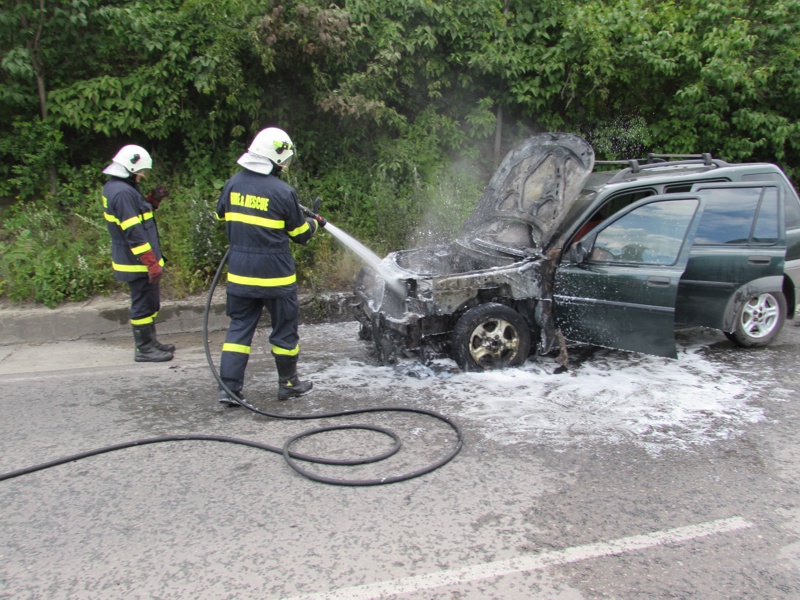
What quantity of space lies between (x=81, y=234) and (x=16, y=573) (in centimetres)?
591

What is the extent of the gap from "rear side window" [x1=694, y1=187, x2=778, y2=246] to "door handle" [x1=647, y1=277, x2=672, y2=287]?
1.03m

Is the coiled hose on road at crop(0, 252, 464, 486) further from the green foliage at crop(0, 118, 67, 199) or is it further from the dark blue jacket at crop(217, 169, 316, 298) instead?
the green foliage at crop(0, 118, 67, 199)

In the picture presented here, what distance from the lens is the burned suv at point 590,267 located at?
16.4 feet

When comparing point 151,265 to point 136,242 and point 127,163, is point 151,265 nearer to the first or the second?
point 136,242

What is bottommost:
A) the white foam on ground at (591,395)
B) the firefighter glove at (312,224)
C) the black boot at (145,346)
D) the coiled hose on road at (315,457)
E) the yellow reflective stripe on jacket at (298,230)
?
the coiled hose on road at (315,457)

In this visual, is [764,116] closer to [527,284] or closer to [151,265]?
[527,284]

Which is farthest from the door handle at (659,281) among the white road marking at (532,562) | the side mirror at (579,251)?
the white road marking at (532,562)

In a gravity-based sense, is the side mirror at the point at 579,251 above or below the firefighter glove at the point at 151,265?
above

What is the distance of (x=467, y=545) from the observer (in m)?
2.92

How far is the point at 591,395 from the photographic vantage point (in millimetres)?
4719

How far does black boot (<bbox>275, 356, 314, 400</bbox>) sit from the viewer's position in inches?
187

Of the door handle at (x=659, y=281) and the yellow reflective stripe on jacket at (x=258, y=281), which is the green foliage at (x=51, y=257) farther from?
the door handle at (x=659, y=281)

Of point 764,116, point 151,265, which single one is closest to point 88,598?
point 151,265

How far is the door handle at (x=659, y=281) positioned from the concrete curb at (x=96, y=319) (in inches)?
144
